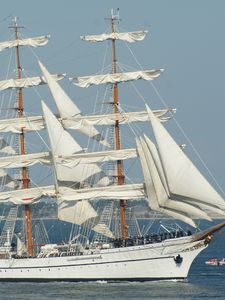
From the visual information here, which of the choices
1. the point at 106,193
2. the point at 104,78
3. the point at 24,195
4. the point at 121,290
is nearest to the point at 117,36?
the point at 104,78

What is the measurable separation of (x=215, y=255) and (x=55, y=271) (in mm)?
38032

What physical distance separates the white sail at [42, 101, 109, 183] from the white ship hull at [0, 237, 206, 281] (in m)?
6.41

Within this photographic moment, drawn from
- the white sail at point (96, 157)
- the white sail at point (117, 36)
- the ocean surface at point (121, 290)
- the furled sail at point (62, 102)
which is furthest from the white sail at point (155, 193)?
the white sail at point (117, 36)

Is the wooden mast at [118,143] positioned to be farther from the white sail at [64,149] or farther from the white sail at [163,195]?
the white sail at [163,195]

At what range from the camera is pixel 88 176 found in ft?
312

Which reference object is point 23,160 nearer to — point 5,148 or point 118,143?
point 5,148

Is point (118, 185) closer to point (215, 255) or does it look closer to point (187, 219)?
point (187, 219)

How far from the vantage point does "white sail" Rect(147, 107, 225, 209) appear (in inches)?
3346

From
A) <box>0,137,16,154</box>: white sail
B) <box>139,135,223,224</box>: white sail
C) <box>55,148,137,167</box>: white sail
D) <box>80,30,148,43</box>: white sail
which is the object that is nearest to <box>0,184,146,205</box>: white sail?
<box>55,148,137,167</box>: white sail

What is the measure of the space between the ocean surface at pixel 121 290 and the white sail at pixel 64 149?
26.8 ft

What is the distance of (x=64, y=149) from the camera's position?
93688 mm

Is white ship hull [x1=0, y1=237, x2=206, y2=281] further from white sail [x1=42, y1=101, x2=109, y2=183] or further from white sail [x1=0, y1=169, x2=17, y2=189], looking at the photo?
white sail [x1=0, y1=169, x2=17, y2=189]

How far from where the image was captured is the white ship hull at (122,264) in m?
88.4

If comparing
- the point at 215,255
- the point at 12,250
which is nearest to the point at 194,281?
the point at 12,250
